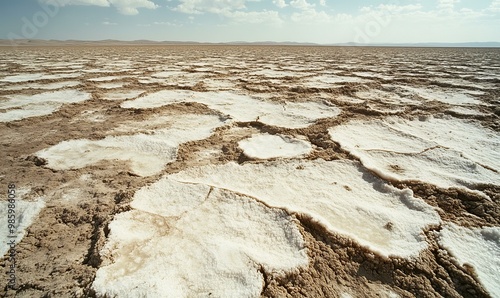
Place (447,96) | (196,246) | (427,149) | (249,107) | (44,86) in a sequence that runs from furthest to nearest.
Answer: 1. (44,86)
2. (447,96)
3. (249,107)
4. (427,149)
5. (196,246)

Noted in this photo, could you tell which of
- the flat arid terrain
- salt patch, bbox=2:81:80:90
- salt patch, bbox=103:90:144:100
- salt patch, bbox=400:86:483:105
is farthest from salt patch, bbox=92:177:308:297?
salt patch, bbox=2:81:80:90

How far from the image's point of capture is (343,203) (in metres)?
0.93

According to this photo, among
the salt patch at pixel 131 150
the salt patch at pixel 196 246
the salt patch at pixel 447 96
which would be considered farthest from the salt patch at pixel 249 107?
the salt patch at pixel 447 96

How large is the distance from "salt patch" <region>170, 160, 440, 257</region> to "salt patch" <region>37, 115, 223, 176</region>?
203 millimetres

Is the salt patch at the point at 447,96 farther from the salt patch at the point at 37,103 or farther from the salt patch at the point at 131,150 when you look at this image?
the salt patch at the point at 37,103

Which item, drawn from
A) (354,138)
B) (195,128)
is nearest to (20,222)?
(195,128)

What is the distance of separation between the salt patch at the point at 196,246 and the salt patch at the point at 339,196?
96mm

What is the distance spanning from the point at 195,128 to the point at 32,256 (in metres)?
1.02

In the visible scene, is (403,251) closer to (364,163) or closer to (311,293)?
(311,293)

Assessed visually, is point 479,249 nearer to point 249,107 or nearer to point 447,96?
point 249,107

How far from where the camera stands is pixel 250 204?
910 mm

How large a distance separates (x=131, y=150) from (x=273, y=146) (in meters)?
0.67

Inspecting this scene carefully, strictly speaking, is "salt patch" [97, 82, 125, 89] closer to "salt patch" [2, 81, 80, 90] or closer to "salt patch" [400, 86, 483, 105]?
"salt patch" [2, 81, 80, 90]

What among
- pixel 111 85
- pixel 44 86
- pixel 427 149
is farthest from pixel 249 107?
pixel 44 86
